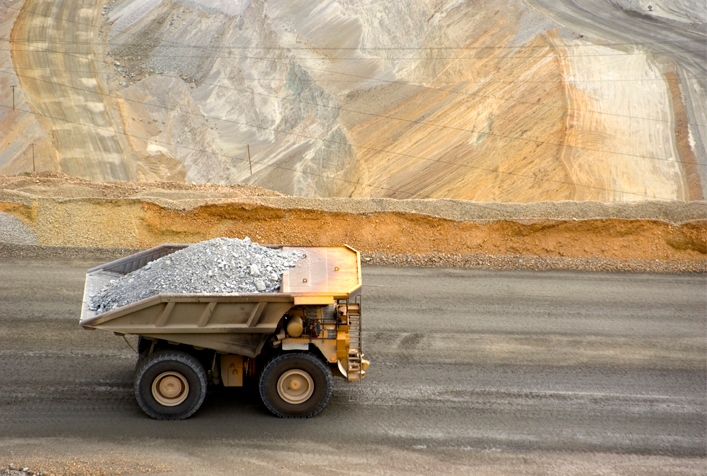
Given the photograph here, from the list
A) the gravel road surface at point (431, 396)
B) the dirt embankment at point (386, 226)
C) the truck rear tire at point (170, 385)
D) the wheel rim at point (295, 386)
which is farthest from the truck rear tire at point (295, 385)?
the dirt embankment at point (386, 226)

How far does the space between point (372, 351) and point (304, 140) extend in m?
17.4

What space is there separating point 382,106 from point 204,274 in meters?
19.8

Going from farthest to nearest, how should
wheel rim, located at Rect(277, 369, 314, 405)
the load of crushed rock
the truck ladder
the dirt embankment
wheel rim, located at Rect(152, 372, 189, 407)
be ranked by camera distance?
the dirt embankment → the truck ladder → wheel rim, located at Rect(277, 369, 314, 405) → wheel rim, located at Rect(152, 372, 189, 407) → the load of crushed rock

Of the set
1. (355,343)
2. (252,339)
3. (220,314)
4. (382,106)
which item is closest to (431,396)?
(355,343)

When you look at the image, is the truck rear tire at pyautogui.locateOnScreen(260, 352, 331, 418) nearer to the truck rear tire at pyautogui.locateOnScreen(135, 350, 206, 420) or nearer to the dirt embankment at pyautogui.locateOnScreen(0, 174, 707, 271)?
the truck rear tire at pyautogui.locateOnScreen(135, 350, 206, 420)

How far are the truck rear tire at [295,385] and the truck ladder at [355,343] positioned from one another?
36 cm

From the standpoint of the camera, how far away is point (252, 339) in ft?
29.2

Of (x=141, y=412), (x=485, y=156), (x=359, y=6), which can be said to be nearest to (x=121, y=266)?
(x=141, y=412)

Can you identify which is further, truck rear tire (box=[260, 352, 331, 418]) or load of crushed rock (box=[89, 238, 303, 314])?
truck rear tire (box=[260, 352, 331, 418])

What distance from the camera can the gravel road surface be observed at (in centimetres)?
860

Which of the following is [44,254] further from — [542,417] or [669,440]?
[669,440]

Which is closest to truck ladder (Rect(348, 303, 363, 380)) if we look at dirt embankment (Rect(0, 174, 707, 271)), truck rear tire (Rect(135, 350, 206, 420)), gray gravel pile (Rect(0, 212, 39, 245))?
truck rear tire (Rect(135, 350, 206, 420))

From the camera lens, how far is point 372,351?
1119 cm

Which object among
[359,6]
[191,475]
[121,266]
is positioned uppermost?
[359,6]
